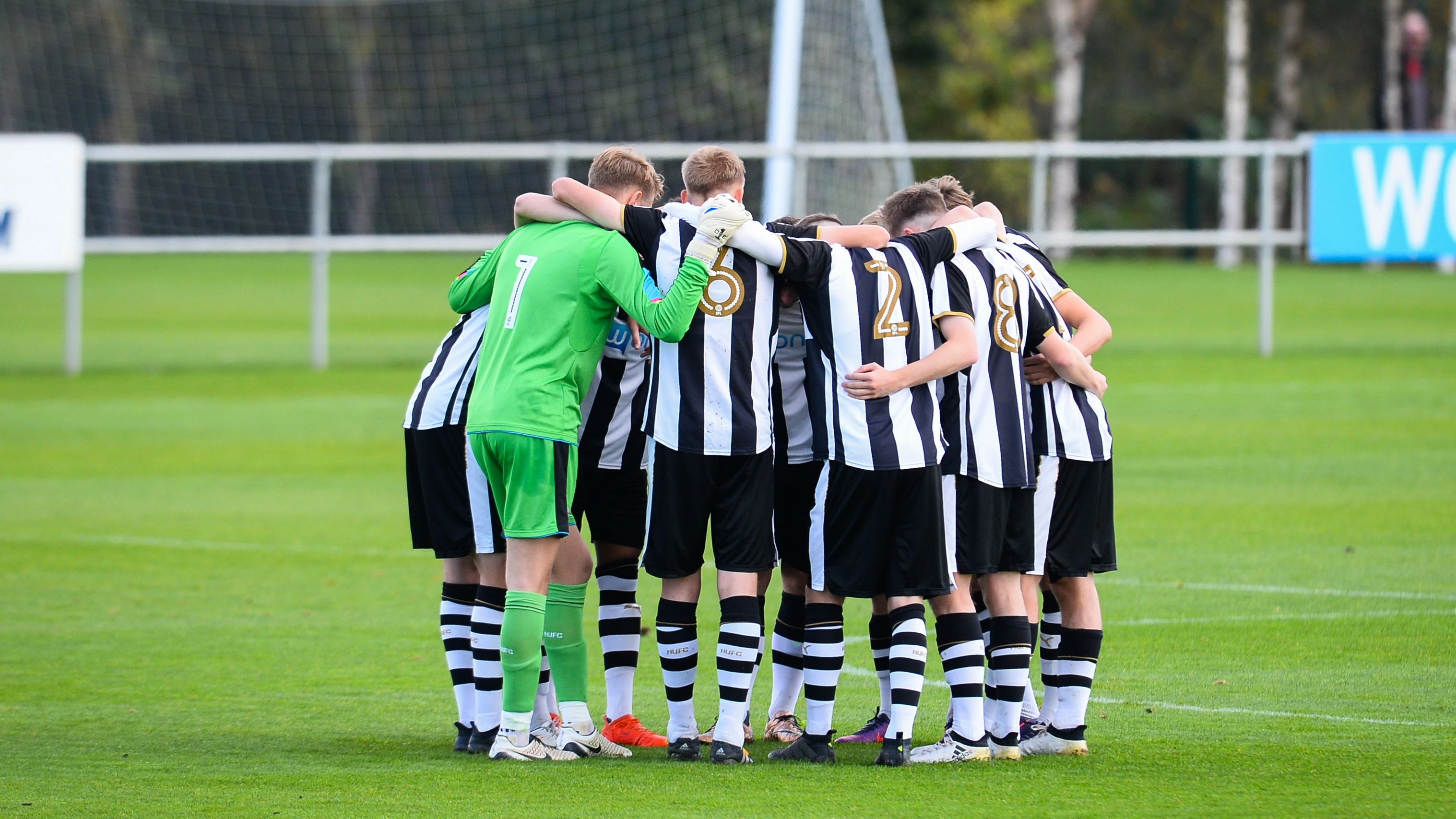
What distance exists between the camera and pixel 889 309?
562 centimetres

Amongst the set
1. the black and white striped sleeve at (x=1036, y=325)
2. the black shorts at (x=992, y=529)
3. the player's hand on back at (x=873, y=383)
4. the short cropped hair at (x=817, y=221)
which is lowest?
the black shorts at (x=992, y=529)

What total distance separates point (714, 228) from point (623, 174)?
0.55m

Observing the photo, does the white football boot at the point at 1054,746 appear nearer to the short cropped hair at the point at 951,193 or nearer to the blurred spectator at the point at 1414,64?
the short cropped hair at the point at 951,193

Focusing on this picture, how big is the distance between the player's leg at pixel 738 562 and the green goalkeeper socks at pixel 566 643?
568 mm

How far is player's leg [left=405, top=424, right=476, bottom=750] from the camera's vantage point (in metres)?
6.01

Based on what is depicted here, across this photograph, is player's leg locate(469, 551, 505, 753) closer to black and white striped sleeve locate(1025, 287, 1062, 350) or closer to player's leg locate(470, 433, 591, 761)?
player's leg locate(470, 433, 591, 761)

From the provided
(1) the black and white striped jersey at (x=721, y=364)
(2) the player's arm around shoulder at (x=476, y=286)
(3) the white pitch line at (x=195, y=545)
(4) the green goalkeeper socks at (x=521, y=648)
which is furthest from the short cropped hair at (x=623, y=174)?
(3) the white pitch line at (x=195, y=545)

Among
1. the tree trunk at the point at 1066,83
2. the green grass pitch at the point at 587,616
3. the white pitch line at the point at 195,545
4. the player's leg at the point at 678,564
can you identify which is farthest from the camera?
the tree trunk at the point at 1066,83

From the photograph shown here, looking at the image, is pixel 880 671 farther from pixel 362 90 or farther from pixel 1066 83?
pixel 362 90

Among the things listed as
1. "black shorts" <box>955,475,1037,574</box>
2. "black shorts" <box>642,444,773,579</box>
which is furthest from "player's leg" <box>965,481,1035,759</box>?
"black shorts" <box>642,444,773,579</box>

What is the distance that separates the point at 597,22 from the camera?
3008 centimetres

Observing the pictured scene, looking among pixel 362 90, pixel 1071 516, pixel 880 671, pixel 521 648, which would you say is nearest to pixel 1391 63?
pixel 362 90

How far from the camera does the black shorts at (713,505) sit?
18.3ft

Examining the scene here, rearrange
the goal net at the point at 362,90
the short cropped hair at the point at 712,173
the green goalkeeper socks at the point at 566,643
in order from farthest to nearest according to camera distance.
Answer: the goal net at the point at 362,90, the green goalkeeper socks at the point at 566,643, the short cropped hair at the point at 712,173
